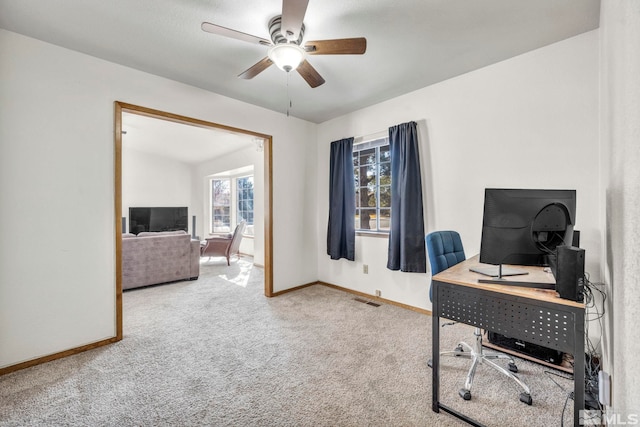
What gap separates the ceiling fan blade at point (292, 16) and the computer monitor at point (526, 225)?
57.9 inches

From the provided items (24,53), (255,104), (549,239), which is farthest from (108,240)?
(549,239)

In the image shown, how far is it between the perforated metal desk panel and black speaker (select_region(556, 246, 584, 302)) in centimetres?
4

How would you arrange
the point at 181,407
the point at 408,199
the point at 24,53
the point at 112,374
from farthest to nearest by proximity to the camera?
the point at 408,199
the point at 24,53
the point at 112,374
the point at 181,407

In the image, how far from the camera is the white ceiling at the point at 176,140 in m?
4.96

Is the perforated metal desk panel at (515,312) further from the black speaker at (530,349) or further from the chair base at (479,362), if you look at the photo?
the black speaker at (530,349)

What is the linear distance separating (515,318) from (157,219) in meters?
7.61

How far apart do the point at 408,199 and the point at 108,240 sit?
121 inches

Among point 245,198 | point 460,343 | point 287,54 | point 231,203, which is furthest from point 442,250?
point 231,203

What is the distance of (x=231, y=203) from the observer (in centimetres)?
770

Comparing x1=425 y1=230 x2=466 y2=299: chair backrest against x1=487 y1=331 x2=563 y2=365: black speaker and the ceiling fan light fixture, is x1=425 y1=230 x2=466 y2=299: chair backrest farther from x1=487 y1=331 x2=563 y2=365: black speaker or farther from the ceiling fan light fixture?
the ceiling fan light fixture

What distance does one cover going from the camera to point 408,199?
312 cm

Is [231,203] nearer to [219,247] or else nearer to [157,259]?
[219,247]

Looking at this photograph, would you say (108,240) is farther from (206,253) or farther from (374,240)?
(206,253)

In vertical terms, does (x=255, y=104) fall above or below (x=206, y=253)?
above
